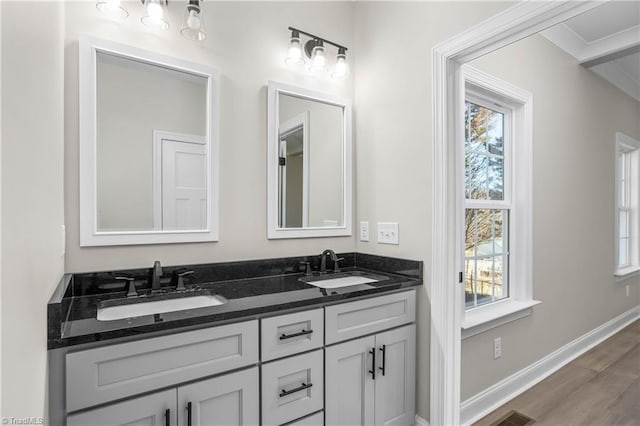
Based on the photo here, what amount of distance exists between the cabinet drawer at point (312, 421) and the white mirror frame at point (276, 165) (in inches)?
35.6

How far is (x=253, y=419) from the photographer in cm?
132

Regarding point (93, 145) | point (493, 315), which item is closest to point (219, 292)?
point (93, 145)

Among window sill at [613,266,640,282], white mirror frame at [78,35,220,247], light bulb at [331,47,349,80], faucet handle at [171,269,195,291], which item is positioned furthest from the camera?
window sill at [613,266,640,282]

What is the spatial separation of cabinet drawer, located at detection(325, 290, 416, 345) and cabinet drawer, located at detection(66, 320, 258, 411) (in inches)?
14.7

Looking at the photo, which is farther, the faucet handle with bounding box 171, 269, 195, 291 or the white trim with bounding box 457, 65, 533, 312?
the white trim with bounding box 457, 65, 533, 312

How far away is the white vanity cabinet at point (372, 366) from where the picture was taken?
5.08 feet

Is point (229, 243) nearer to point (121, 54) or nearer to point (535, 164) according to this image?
point (121, 54)

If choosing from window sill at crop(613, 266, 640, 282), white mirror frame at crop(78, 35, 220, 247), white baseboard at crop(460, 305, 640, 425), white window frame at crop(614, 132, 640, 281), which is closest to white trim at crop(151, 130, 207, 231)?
white mirror frame at crop(78, 35, 220, 247)

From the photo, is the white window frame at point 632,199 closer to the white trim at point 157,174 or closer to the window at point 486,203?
the window at point 486,203

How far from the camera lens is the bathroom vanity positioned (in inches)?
41.6

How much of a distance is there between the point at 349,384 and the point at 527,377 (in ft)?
5.21

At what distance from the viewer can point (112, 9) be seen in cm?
150

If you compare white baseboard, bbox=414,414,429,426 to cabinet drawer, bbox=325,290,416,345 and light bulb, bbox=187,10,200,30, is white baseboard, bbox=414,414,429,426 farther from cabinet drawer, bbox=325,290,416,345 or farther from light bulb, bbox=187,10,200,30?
light bulb, bbox=187,10,200,30

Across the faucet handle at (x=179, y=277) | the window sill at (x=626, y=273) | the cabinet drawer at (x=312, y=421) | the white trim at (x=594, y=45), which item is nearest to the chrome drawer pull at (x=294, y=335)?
the cabinet drawer at (x=312, y=421)
